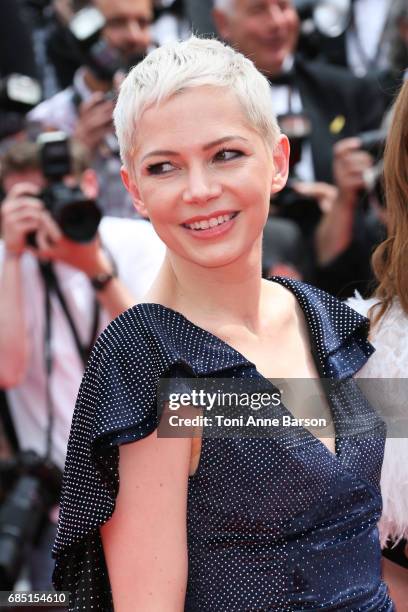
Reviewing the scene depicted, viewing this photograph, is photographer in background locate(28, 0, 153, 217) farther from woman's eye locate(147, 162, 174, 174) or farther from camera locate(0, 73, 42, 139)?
woman's eye locate(147, 162, 174, 174)

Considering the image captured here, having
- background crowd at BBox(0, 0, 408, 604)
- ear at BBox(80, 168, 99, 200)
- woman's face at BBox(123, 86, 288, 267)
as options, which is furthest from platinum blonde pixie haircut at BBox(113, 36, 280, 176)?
ear at BBox(80, 168, 99, 200)

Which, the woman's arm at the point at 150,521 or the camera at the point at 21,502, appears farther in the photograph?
the camera at the point at 21,502

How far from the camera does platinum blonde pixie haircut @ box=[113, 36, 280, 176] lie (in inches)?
55.1

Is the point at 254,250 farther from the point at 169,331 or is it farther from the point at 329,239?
the point at 329,239

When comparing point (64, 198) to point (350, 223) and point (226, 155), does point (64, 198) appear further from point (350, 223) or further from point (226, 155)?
point (226, 155)

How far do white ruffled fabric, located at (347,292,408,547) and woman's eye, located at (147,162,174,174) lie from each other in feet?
1.78

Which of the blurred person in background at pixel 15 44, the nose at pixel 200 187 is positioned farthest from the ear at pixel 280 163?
the blurred person in background at pixel 15 44

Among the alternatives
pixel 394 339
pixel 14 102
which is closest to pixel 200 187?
pixel 394 339

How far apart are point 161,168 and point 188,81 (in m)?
0.13

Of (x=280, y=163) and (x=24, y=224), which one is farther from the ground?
(x=280, y=163)

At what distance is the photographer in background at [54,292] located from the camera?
9.45 ft

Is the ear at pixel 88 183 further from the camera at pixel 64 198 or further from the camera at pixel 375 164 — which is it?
the camera at pixel 375 164

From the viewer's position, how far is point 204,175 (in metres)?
1.41

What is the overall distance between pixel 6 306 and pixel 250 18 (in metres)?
1.64
